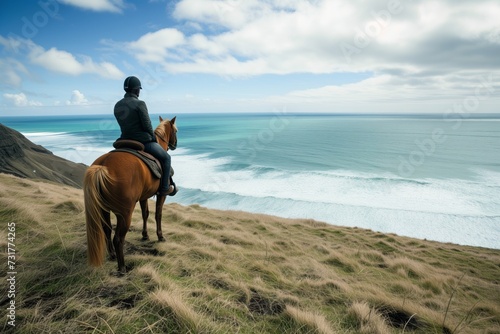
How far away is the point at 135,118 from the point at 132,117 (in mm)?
61

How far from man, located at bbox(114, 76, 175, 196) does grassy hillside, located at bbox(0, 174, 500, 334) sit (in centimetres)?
249

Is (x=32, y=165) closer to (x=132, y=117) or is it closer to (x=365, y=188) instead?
(x=132, y=117)

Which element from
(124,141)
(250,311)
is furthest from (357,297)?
(124,141)

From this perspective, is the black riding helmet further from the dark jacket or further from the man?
the dark jacket

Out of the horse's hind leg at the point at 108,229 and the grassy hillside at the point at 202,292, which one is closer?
the grassy hillside at the point at 202,292

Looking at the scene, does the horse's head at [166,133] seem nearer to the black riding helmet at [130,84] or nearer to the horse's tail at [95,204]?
the black riding helmet at [130,84]

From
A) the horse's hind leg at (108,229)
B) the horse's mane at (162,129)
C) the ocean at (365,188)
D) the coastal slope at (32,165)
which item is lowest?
the ocean at (365,188)

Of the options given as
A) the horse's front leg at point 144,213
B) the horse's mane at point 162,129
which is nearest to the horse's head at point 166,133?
the horse's mane at point 162,129

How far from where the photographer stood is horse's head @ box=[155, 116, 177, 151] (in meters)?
6.66

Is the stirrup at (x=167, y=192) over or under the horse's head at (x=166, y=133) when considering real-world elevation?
under

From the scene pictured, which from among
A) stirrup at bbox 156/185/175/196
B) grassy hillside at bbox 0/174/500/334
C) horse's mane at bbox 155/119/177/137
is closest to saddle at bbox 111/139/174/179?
stirrup at bbox 156/185/175/196

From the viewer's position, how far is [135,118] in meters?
5.16

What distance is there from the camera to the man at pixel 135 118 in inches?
201

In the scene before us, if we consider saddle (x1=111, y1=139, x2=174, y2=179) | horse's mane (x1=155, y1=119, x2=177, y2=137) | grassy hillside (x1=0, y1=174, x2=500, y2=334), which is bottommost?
grassy hillside (x1=0, y1=174, x2=500, y2=334)
